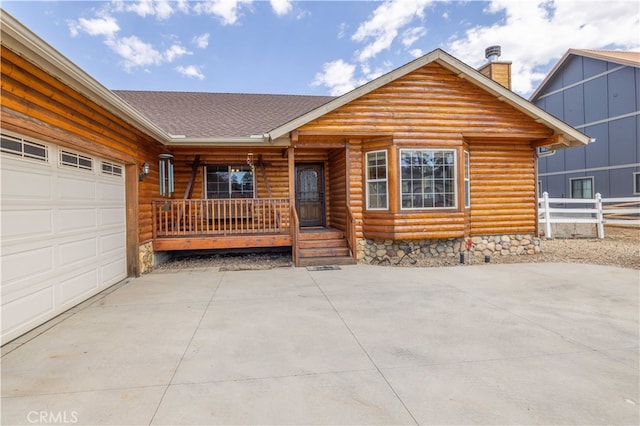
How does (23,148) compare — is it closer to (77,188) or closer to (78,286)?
(77,188)

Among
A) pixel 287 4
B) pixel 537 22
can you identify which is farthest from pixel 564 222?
pixel 287 4

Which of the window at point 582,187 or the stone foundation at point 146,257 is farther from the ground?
the window at point 582,187

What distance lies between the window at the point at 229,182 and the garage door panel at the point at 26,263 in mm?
5318

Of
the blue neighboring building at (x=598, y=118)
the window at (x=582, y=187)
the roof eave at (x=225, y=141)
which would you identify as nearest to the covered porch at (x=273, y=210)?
the roof eave at (x=225, y=141)

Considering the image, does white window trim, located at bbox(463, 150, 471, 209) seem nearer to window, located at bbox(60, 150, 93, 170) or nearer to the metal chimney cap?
the metal chimney cap

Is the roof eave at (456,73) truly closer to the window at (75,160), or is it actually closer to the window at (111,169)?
the window at (111,169)

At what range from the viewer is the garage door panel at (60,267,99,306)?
4312 mm

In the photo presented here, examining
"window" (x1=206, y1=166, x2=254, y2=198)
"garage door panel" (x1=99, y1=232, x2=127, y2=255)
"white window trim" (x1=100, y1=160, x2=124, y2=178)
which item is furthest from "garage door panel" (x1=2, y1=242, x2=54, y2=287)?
"window" (x1=206, y1=166, x2=254, y2=198)

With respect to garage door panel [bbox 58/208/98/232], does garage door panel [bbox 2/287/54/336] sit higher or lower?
lower

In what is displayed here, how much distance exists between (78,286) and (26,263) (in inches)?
46.5

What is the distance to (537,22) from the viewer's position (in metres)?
13.8

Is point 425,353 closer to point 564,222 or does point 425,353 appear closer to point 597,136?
point 564,222

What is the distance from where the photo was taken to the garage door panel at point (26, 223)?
11.0 feet

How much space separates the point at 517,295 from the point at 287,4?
1659cm
